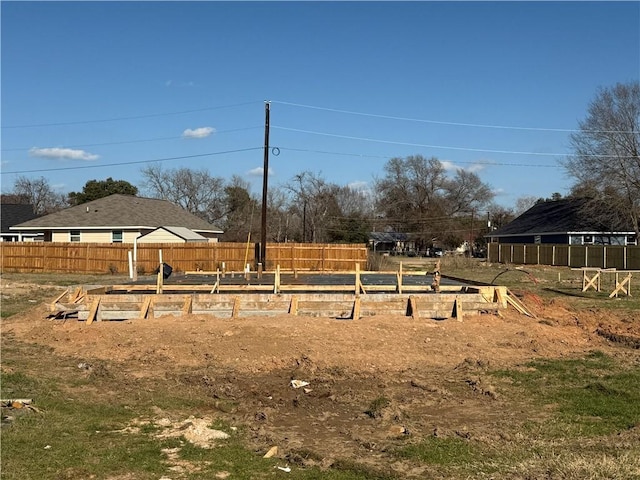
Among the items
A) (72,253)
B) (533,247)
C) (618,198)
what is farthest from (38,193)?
(618,198)

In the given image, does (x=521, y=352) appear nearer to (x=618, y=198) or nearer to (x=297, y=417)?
(x=297, y=417)

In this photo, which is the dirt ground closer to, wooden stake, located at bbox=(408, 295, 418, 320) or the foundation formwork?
wooden stake, located at bbox=(408, 295, 418, 320)

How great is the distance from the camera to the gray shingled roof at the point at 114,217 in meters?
43.2

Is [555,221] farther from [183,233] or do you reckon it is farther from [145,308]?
[145,308]

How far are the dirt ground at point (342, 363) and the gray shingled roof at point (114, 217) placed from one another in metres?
29.9

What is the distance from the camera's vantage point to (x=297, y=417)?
7562 millimetres

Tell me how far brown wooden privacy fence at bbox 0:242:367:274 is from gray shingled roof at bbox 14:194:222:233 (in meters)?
4.97

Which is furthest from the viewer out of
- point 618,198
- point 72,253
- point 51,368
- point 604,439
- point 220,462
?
point 618,198

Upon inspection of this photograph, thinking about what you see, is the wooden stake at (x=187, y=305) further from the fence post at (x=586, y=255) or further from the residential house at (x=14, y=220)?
the fence post at (x=586, y=255)

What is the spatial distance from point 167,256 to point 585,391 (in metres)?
31.2

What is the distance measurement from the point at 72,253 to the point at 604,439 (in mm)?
36645

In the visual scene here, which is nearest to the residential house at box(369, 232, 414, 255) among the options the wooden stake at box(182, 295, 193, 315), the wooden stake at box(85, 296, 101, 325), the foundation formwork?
the foundation formwork

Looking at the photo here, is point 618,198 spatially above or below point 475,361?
above

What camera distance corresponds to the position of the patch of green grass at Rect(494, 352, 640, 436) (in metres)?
6.89
